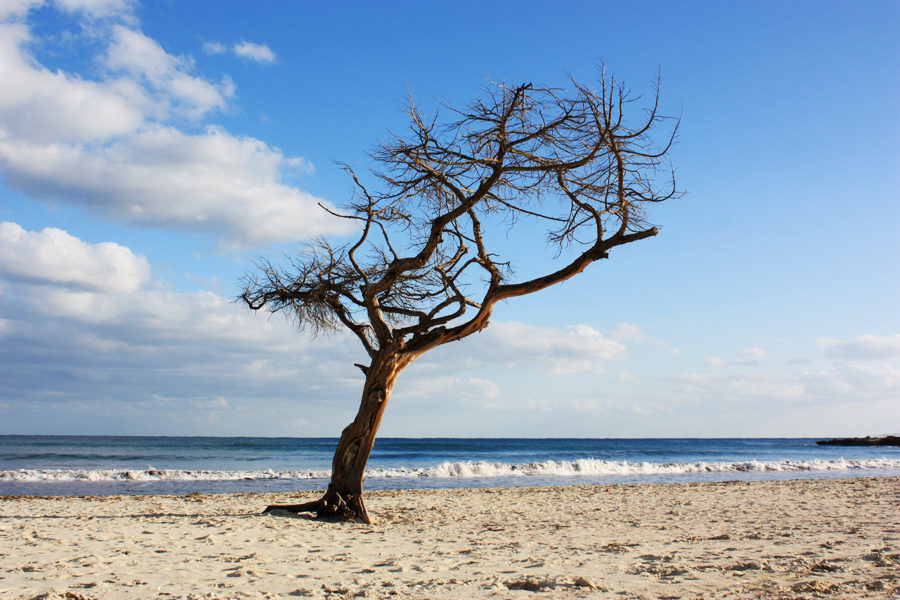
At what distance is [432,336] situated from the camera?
30.7 feet

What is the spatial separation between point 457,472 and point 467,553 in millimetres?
18874

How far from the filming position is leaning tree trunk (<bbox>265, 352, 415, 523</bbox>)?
9.15 m

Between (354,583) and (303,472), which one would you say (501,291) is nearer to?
(354,583)

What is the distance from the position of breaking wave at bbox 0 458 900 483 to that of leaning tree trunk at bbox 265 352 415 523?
13569 mm

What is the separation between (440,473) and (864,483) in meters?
14.2

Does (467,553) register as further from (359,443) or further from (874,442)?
(874,442)

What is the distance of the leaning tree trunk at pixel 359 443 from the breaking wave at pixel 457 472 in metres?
13.6

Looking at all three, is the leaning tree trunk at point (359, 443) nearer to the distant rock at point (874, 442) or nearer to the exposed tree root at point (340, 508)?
the exposed tree root at point (340, 508)

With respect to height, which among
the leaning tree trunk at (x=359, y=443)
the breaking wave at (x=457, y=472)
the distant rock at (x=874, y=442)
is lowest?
the distant rock at (x=874, y=442)

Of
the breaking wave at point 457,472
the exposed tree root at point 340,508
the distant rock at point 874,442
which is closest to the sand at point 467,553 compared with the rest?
the exposed tree root at point 340,508

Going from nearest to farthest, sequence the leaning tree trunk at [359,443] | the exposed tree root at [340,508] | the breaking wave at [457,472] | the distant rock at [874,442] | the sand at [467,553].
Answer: the sand at [467,553]
the exposed tree root at [340,508]
the leaning tree trunk at [359,443]
the breaking wave at [457,472]
the distant rock at [874,442]

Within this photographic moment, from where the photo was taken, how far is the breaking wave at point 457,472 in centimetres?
2219

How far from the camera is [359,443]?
9.23 metres

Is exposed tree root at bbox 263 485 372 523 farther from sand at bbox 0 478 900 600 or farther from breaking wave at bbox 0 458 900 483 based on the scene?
breaking wave at bbox 0 458 900 483
